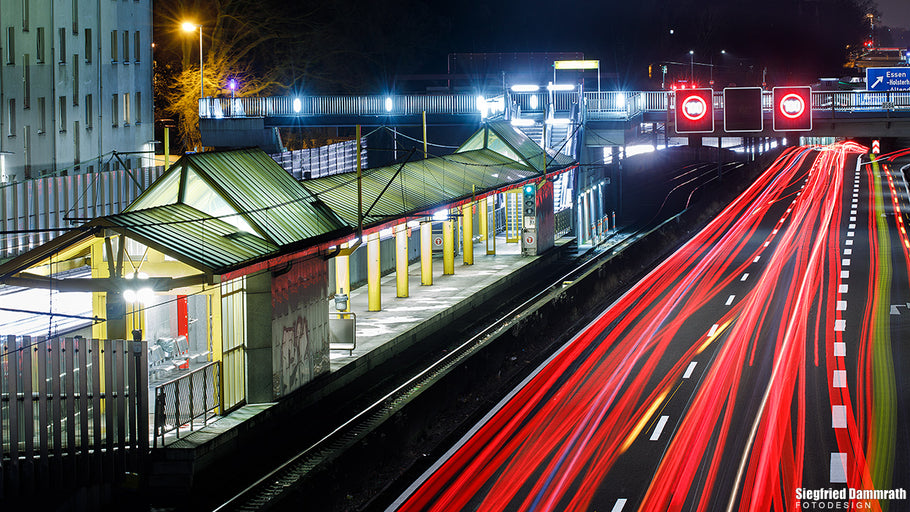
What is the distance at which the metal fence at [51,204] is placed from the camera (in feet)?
82.7

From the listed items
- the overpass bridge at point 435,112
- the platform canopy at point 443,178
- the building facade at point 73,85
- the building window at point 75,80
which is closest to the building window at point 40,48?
the building facade at point 73,85

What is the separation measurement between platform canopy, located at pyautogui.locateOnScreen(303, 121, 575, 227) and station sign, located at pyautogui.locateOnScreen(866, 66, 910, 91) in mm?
12070

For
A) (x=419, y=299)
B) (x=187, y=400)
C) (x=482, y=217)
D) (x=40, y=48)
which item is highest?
(x=40, y=48)

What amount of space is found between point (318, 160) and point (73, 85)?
10202 mm

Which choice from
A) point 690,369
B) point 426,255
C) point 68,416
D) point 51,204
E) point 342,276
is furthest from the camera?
point 426,255

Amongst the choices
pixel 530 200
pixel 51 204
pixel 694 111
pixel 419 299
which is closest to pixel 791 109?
pixel 694 111

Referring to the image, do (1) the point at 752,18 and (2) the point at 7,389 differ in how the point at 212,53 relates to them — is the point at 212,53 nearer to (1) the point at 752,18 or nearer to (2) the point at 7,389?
(2) the point at 7,389

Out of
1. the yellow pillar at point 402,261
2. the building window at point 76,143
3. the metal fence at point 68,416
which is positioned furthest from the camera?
the building window at point 76,143

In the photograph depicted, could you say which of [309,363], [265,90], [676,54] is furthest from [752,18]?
[309,363]

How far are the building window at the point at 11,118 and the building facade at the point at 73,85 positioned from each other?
34mm

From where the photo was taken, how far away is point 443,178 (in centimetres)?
3906

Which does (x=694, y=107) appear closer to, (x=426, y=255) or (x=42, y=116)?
(x=426, y=255)

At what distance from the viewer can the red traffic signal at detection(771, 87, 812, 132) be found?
39.1 metres

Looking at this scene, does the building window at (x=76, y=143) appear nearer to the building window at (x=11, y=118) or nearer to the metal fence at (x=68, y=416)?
the building window at (x=11, y=118)
